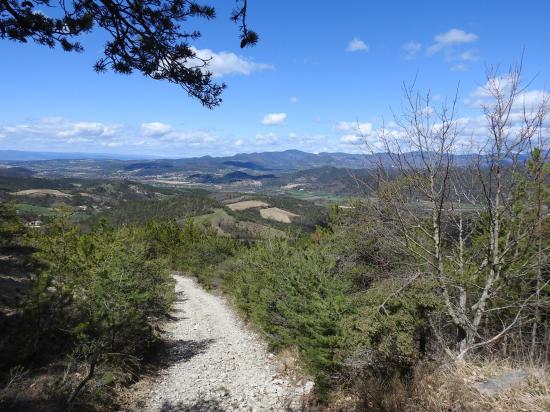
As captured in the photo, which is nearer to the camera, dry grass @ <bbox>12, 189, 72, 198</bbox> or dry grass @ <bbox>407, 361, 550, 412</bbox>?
dry grass @ <bbox>407, 361, 550, 412</bbox>

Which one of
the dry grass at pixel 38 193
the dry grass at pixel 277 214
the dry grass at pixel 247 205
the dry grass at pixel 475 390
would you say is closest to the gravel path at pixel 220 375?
the dry grass at pixel 475 390

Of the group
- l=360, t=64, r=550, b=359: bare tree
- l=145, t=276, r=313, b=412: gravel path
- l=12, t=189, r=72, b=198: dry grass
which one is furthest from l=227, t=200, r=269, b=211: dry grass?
l=360, t=64, r=550, b=359: bare tree

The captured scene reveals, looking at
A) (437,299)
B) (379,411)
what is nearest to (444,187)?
(437,299)

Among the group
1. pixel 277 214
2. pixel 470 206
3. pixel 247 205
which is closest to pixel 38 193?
pixel 247 205

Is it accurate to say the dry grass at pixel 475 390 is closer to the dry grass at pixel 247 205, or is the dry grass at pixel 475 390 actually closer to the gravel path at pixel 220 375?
the gravel path at pixel 220 375

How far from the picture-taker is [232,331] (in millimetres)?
17250

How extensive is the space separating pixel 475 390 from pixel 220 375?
8204mm

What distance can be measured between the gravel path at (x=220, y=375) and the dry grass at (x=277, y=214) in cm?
9605

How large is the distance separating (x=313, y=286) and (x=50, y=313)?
6093 mm

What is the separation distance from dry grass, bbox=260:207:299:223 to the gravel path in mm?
96053

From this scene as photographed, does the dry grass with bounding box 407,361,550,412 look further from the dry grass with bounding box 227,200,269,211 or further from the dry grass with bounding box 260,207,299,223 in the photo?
the dry grass with bounding box 227,200,269,211

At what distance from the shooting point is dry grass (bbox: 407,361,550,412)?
4191 millimetres

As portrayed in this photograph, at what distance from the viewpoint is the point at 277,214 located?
121m

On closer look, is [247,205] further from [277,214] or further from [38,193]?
[38,193]
